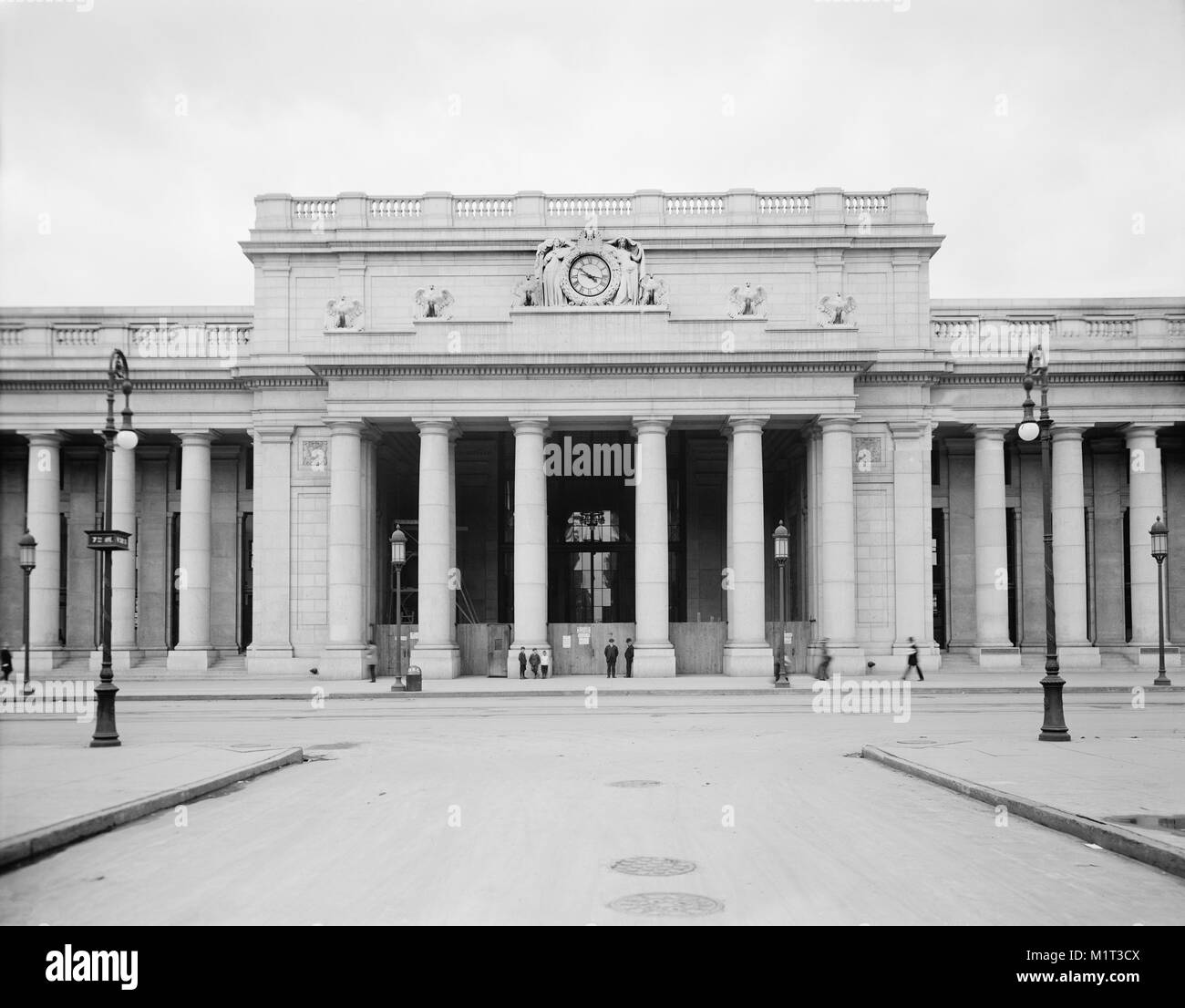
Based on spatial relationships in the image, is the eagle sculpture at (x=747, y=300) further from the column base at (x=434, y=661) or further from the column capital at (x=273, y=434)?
the column capital at (x=273, y=434)

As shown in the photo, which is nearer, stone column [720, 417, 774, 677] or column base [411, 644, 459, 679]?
column base [411, 644, 459, 679]

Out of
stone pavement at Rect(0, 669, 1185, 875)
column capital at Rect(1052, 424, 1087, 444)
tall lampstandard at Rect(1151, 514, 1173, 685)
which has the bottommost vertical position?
stone pavement at Rect(0, 669, 1185, 875)

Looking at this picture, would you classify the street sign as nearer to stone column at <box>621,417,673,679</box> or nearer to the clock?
stone column at <box>621,417,673,679</box>

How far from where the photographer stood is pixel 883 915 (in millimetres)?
8922

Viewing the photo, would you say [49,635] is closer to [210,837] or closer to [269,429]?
[269,429]

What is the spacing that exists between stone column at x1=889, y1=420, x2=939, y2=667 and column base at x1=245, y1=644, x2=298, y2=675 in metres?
23.8

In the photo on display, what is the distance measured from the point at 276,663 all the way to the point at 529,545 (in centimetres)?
1157

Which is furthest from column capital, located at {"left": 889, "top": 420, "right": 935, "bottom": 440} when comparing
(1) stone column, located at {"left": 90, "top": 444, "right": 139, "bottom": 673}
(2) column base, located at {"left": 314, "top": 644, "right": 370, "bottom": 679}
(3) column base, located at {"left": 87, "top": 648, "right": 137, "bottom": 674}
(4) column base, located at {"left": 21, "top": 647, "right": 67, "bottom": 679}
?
(4) column base, located at {"left": 21, "top": 647, "right": 67, "bottom": 679}

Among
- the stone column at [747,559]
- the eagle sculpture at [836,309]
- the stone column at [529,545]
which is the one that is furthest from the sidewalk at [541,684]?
the eagle sculpture at [836,309]

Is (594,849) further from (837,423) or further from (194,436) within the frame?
(194,436)

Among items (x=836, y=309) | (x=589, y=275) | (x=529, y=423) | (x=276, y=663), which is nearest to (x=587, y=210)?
(x=589, y=275)

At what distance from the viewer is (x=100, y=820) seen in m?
12.8

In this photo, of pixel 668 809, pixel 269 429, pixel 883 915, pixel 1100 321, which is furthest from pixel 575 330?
pixel 883 915

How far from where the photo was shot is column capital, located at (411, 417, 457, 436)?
46438 millimetres
